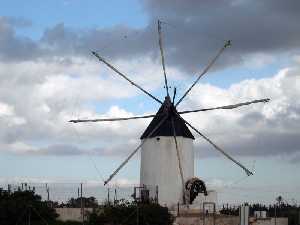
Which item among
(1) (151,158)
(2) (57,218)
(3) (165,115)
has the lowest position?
(2) (57,218)

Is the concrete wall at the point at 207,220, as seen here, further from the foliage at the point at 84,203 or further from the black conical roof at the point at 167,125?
the black conical roof at the point at 167,125

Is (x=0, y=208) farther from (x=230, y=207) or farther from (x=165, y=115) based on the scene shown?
(x=230, y=207)

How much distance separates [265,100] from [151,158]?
11.3 m

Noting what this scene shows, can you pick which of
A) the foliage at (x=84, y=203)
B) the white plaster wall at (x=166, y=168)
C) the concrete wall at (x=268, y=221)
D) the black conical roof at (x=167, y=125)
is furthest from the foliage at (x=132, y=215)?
the black conical roof at (x=167, y=125)

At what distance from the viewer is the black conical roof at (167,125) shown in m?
56.9

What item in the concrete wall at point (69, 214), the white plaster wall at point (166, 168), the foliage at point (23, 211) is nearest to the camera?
→ the foliage at point (23, 211)

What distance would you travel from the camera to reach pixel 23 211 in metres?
51.7

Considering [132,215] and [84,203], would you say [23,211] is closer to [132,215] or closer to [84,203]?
[84,203]

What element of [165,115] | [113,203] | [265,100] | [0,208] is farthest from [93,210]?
[265,100]

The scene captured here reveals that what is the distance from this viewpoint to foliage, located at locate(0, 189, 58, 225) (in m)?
51.3

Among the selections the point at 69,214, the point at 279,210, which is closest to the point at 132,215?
the point at 69,214

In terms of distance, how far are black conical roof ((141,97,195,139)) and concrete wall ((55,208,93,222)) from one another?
29.1 ft

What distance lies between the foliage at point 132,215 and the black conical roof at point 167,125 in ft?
24.6

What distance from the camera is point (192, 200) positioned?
5747 centimetres
